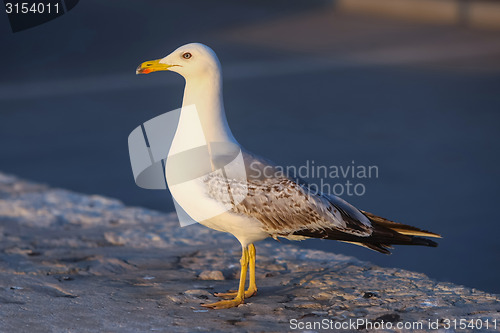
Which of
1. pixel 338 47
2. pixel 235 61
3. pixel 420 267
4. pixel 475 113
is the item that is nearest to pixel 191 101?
pixel 420 267

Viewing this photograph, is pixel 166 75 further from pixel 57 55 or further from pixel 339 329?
pixel 339 329

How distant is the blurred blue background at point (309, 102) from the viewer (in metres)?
7.10

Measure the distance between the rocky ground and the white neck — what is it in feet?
3.12

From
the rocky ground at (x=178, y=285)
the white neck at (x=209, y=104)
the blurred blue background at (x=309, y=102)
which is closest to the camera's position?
the rocky ground at (x=178, y=285)

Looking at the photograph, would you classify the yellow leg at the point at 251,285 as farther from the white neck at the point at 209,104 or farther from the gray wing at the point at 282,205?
the white neck at the point at 209,104

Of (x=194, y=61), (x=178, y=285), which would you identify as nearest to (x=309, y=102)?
(x=178, y=285)

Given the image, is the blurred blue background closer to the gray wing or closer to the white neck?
the gray wing

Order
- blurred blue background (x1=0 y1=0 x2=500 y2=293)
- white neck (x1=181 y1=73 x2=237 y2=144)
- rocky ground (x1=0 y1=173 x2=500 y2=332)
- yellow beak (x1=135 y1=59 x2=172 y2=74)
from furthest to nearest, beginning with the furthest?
blurred blue background (x1=0 y1=0 x2=500 y2=293)
yellow beak (x1=135 y1=59 x2=172 y2=74)
white neck (x1=181 y1=73 x2=237 y2=144)
rocky ground (x1=0 y1=173 x2=500 y2=332)

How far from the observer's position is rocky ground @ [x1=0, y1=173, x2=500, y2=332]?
4102 millimetres

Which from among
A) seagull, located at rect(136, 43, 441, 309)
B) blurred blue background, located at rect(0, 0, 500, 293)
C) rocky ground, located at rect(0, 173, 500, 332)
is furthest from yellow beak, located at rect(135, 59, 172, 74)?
blurred blue background, located at rect(0, 0, 500, 293)

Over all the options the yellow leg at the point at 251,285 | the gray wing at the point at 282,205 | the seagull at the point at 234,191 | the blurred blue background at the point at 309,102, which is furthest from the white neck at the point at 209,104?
the blurred blue background at the point at 309,102

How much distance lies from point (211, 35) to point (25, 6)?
15.0 ft

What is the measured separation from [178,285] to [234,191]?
94 centimetres

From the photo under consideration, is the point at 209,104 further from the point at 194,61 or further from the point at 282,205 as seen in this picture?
the point at 282,205
